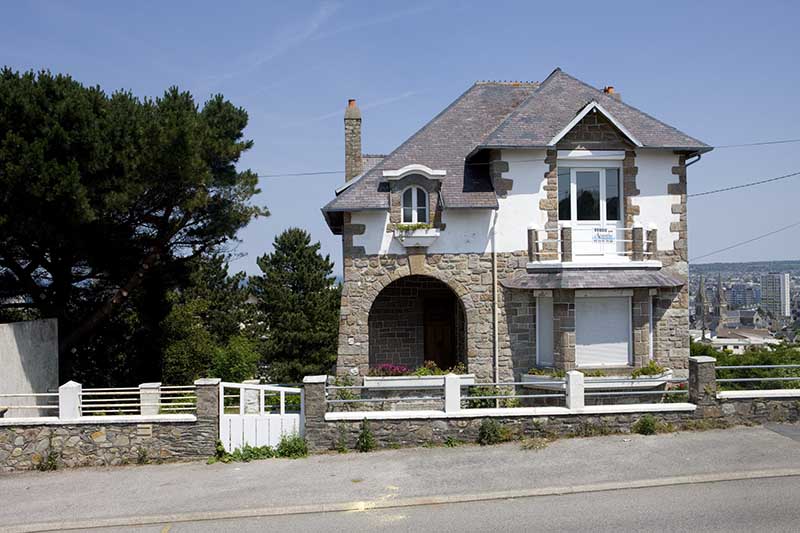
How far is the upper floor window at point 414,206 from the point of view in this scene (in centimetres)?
1541

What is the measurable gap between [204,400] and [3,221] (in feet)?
20.1

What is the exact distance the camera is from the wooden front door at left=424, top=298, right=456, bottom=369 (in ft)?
59.8

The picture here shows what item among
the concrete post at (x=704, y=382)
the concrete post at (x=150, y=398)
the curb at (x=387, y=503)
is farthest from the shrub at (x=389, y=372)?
the concrete post at (x=704, y=382)

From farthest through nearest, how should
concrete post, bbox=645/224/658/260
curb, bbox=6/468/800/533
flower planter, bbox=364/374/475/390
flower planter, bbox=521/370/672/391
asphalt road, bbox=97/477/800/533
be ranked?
concrete post, bbox=645/224/658/260
flower planter, bbox=364/374/475/390
flower planter, bbox=521/370/672/391
curb, bbox=6/468/800/533
asphalt road, bbox=97/477/800/533

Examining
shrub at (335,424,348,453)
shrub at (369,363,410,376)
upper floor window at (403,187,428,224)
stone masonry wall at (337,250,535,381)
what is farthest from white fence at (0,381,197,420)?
upper floor window at (403,187,428,224)

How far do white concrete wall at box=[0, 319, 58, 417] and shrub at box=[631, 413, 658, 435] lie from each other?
39.5 ft

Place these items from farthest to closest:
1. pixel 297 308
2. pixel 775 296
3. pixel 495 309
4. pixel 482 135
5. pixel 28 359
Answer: pixel 775 296
pixel 297 308
pixel 482 135
pixel 495 309
pixel 28 359

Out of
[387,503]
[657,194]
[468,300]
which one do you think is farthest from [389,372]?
[657,194]

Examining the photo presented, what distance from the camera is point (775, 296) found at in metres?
76.1

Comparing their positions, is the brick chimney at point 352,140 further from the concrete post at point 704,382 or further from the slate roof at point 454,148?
the concrete post at point 704,382

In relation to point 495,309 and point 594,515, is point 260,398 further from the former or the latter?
point 594,515

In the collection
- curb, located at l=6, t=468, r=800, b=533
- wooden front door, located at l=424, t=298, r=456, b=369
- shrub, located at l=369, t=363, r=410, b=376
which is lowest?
curb, located at l=6, t=468, r=800, b=533

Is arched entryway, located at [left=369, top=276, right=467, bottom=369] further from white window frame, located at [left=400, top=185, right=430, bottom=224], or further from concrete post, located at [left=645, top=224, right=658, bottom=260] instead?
concrete post, located at [left=645, top=224, right=658, bottom=260]

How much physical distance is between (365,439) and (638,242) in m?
7.83
